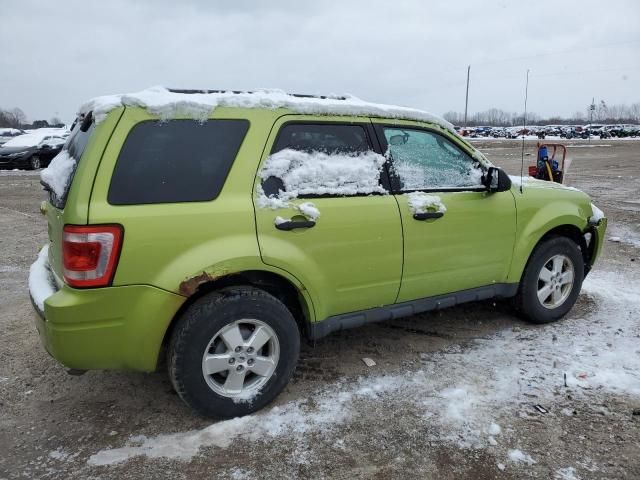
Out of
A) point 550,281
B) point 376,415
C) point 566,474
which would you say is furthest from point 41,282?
point 550,281

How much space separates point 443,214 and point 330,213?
930 mm

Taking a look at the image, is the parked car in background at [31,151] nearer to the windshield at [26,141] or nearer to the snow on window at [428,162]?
the windshield at [26,141]

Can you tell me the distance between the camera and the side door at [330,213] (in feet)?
Result: 10.2

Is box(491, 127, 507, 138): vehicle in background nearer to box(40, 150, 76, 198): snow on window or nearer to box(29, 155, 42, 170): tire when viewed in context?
box(29, 155, 42, 170): tire

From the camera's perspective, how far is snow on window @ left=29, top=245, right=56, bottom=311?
9.61 ft

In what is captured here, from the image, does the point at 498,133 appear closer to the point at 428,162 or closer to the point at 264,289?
the point at 428,162

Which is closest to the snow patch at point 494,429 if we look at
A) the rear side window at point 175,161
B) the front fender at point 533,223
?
the front fender at point 533,223

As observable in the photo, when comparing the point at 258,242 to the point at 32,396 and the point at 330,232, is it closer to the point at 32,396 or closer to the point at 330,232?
the point at 330,232

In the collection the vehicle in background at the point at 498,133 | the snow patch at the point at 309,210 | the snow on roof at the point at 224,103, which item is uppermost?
the snow on roof at the point at 224,103

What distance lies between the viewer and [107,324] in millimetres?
2758

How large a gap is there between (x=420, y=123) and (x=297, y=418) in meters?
2.20

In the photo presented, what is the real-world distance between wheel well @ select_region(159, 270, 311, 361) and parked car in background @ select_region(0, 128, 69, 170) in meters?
19.3

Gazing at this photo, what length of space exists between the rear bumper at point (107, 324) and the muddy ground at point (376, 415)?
530 millimetres

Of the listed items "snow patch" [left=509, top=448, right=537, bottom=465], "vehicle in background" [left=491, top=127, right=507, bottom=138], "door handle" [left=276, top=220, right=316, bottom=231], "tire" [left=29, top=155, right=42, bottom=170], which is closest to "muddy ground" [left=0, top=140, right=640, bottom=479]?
"snow patch" [left=509, top=448, right=537, bottom=465]
